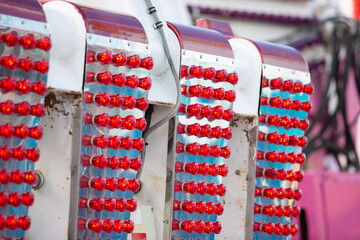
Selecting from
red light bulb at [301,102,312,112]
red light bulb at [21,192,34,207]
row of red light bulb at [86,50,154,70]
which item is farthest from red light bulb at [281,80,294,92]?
red light bulb at [21,192,34,207]

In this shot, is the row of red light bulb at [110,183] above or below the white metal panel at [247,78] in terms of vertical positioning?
below

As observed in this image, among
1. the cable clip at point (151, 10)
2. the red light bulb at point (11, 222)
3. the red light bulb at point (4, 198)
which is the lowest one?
the red light bulb at point (11, 222)

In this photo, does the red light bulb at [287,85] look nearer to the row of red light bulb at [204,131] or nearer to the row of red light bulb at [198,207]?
the row of red light bulb at [204,131]

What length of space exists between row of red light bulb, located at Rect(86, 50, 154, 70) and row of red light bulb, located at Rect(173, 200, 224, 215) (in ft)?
2.26

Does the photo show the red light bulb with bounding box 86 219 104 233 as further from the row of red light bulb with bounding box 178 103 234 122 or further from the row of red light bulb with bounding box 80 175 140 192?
the row of red light bulb with bounding box 178 103 234 122

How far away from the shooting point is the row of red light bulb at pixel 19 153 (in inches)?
125

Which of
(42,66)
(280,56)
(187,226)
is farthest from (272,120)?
(42,66)

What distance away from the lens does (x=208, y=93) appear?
406cm

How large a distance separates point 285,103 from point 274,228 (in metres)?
0.65

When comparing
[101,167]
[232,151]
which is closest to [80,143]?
[101,167]

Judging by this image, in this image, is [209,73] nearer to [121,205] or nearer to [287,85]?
[287,85]

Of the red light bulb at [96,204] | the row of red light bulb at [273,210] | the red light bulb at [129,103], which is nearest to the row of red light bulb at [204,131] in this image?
the red light bulb at [129,103]

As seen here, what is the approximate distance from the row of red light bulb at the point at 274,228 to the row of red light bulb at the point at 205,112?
0.67 meters

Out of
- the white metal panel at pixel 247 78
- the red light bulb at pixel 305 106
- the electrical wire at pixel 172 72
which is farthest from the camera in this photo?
the red light bulb at pixel 305 106
